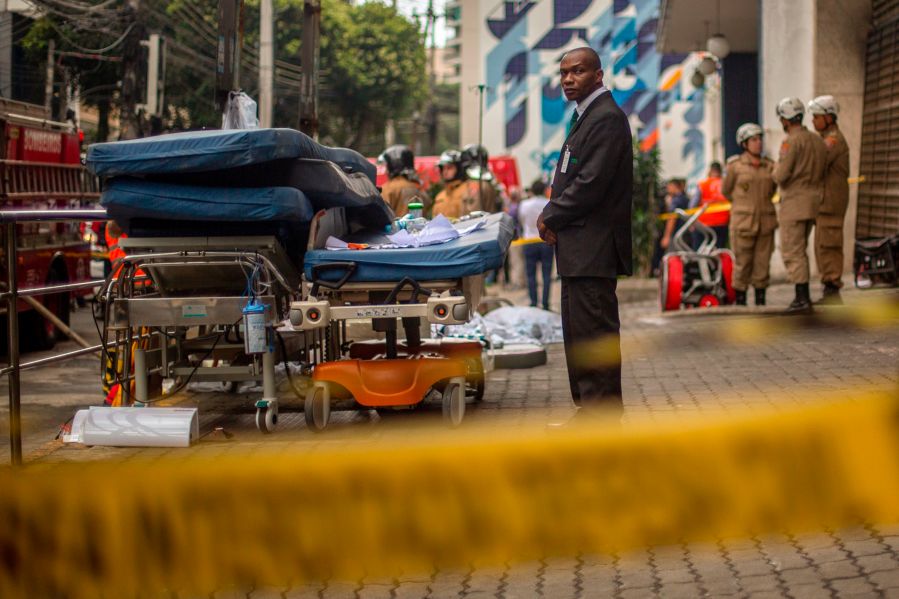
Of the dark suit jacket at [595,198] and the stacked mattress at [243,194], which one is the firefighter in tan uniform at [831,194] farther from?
the dark suit jacket at [595,198]

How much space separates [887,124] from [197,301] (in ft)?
34.6

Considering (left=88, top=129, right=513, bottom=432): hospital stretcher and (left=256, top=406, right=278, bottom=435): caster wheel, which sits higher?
(left=88, top=129, right=513, bottom=432): hospital stretcher

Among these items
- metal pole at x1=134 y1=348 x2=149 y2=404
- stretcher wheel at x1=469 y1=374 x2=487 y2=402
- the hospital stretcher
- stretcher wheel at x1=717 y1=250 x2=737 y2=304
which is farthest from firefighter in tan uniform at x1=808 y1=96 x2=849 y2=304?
metal pole at x1=134 y1=348 x2=149 y2=404

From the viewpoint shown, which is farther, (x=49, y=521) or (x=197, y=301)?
(x=197, y=301)

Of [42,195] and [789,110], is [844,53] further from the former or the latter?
[42,195]

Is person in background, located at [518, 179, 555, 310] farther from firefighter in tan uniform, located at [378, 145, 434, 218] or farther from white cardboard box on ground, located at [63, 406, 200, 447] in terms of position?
white cardboard box on ground, located at [63, 406, 200, 447]

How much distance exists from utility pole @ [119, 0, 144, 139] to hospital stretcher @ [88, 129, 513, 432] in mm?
16312

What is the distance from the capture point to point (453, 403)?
721 cm

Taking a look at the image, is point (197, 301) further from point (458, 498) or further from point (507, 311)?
point (507, 311)

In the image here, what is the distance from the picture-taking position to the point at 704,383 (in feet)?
27.6

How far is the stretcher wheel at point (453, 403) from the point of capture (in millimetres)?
7188

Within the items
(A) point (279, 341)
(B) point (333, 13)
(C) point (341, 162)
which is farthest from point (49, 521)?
(B) point (333, 13)

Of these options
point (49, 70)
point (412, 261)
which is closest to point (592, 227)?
point (412, 261)

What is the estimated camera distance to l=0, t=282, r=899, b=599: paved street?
14.3 ft
